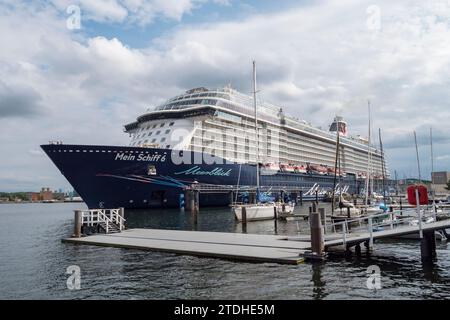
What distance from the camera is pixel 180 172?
44.2m

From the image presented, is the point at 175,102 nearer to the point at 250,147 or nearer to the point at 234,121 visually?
the point at 234,121

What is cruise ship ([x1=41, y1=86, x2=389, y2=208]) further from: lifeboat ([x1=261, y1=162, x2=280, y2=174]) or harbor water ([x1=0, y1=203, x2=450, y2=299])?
harbor water ([x1=0, y1=203, x2=450, y2=299])

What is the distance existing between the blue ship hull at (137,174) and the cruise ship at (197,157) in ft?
0.32

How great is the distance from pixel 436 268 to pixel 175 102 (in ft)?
149

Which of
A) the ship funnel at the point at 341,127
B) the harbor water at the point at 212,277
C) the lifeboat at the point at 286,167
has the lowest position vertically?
the harbor water at the point at 212,277

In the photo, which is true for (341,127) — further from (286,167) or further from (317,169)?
(286,167)

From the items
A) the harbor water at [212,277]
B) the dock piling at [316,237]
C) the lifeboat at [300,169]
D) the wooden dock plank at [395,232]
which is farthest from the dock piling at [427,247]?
the lifeboat at [300,169]

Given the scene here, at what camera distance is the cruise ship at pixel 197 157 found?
3991 cm

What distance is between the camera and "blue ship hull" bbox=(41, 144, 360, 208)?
38834 millimetres

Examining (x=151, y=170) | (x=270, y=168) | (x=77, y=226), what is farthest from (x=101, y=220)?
(x=270, y=168)

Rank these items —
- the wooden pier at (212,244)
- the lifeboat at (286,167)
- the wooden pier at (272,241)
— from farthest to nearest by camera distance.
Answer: the lifeboat at (286,167) < the wooden pier at (212,244) < the wooden pier at (272,241)

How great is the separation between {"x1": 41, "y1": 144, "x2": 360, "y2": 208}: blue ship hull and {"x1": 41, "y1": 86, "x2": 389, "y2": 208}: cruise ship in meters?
0.10

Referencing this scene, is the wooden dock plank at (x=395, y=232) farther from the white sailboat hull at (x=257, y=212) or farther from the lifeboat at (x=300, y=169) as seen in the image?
the lifeboat at (x=300, y=169)
